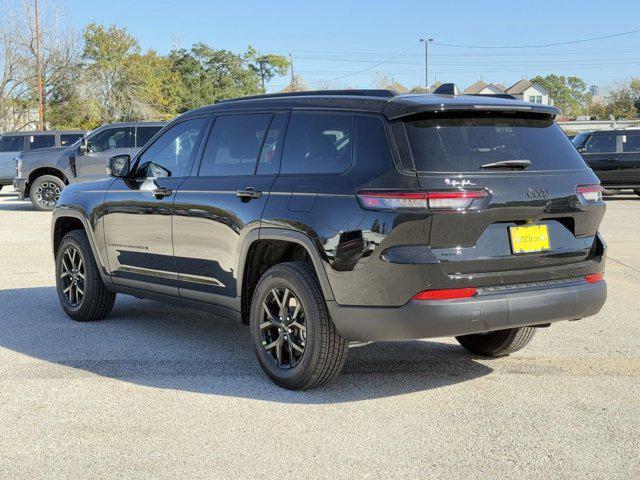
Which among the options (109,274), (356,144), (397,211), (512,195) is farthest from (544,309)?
(109,274)

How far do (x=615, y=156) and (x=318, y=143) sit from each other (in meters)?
18.9

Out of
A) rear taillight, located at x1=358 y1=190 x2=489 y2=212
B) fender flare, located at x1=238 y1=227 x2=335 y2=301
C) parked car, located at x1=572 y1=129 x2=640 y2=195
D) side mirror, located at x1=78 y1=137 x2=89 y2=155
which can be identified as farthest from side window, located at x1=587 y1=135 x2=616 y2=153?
rear taillight, located at x1=358 y1=190 x2=489 y2=212

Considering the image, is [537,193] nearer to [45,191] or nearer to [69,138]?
[45,191]

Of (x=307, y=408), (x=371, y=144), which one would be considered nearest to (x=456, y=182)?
(x=371, y=144)

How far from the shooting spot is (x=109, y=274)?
6992mm

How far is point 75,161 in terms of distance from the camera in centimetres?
1922

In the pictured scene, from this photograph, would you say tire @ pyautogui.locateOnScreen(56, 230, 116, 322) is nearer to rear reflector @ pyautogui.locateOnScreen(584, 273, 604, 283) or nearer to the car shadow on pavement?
the car shadow on pavement

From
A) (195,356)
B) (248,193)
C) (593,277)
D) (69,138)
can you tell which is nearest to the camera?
(593,277)

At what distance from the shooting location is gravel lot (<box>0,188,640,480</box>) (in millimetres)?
3982

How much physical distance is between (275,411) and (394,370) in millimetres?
1160

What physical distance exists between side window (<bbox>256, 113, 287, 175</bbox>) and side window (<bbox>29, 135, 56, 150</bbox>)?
1918 cm

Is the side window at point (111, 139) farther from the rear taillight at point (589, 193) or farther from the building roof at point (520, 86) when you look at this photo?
the building roof at point (520, 86)

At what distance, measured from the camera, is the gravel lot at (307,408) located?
13.1ft

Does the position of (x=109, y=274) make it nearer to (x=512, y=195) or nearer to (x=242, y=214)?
(x=242, y=214)
